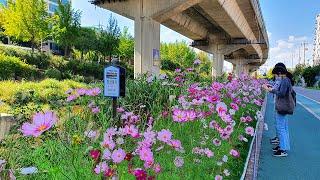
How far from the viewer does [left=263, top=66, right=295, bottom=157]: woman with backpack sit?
8.14 metres

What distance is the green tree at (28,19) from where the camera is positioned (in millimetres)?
41688

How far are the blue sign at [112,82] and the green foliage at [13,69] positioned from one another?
22.3 meters

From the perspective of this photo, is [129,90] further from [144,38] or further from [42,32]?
[42,32]

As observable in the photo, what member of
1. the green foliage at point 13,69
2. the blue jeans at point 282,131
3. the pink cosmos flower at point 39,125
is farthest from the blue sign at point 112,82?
the green foliage at point 13,69

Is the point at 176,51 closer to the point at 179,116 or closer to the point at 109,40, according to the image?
the point at 109,40

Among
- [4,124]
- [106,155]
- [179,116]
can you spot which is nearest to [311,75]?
[4,124]

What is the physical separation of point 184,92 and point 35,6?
37.7 m

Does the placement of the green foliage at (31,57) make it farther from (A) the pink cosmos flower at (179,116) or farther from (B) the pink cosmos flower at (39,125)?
(B) the pink cosmos flower at (39,125)

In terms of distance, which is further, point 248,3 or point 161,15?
point 248,3

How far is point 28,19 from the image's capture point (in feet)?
137

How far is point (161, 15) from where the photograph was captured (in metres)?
20.3

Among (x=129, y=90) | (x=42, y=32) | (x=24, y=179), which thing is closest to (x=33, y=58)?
(x=42, y=32)

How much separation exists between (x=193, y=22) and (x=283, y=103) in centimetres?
2496

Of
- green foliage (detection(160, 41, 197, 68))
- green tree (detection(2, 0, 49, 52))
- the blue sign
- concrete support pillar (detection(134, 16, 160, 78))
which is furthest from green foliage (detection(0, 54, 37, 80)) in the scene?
green foliage (detection(160, 41, 197, 68))
